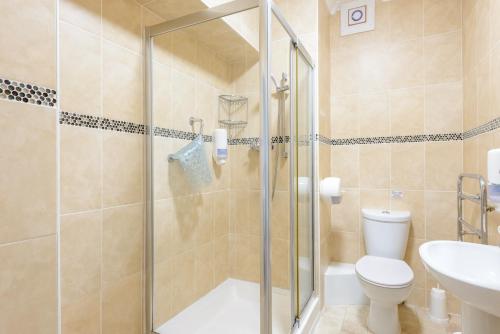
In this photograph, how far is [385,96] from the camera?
2297 mm

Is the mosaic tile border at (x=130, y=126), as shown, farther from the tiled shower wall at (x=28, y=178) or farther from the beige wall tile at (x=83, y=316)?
the beige wall tile at (x=83, y=316)

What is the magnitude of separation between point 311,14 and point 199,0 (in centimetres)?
95

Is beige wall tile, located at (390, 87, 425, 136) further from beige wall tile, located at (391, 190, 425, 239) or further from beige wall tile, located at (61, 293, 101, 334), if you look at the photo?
beige wall tile, located at (61, 293, 101, 334)

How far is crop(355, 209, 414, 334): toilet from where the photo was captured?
1.68 meters

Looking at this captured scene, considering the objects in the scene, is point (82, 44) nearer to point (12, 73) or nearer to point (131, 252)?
point (12, 73)

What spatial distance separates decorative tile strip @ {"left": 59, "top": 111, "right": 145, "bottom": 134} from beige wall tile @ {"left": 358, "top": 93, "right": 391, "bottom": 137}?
1.82m

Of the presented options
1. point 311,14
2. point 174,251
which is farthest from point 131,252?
point 311,14

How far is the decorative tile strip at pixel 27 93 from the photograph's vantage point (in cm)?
69

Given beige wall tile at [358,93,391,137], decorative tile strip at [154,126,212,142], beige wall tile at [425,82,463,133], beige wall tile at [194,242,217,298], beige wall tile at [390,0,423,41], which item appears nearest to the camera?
decorative tile strip at [154,126,212,142]

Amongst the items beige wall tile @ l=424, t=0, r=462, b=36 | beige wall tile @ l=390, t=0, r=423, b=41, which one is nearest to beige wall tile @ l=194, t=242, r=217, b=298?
beige wall tile @ l=390, t=0, r=423, b=41

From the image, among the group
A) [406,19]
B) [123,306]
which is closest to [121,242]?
[123,306]

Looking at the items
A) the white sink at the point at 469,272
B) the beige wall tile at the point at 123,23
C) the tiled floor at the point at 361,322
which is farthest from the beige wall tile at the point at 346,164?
the beige wall tile at the point at 123,23

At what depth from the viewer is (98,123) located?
1.27 metres

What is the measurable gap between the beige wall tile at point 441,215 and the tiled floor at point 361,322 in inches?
23.5
